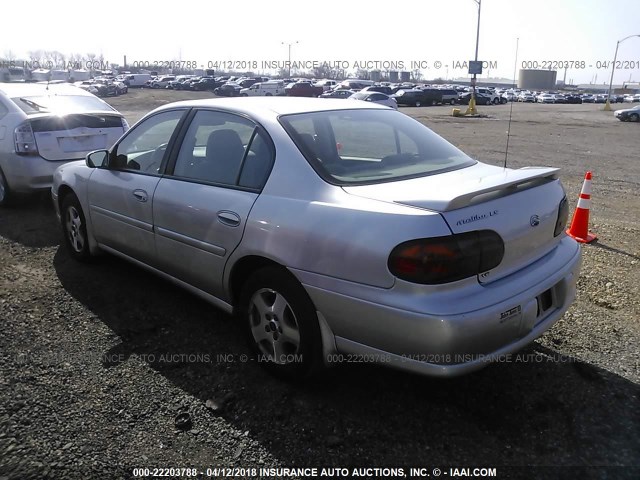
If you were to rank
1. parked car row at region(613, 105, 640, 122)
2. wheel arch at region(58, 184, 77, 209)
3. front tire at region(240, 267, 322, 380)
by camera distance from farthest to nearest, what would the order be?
parked car row at region(613, 105, 640, 122) < wheel arch at region(58, 184, 77, 209) < front tire at region(240, 267, 322, 380)

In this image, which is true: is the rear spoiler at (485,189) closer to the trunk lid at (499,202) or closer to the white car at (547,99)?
the trunk lid at (499,202)

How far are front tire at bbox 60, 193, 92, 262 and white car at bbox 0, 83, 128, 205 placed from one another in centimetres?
185

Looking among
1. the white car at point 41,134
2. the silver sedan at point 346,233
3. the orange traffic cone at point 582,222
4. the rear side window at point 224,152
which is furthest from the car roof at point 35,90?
the orange traffic cone at point 582,222

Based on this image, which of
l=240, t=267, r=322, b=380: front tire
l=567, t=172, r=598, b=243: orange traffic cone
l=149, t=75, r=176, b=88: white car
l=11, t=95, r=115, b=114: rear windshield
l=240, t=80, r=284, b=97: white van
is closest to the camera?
l=240, t=267, r=322, b=380: front tire

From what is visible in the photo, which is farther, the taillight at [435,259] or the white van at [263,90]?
the white van at [263,90]

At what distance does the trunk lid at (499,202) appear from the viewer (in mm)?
2514

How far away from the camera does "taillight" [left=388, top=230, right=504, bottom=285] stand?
2.40 meters

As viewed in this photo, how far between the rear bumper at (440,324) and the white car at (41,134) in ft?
Answer: 17.4

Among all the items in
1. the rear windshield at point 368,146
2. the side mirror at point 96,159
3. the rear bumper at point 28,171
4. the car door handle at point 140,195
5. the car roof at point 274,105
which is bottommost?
the rear bumper at point 28,171

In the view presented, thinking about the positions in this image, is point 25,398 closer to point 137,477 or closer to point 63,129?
point 137,477

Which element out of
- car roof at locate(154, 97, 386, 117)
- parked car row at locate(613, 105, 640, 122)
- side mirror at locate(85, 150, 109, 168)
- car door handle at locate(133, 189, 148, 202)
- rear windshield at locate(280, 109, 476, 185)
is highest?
car roof at locate(154, 97, 386, 117)

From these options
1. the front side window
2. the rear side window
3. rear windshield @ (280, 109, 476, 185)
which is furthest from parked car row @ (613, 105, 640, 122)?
the rear side window

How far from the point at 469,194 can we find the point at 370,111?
4.87 feet

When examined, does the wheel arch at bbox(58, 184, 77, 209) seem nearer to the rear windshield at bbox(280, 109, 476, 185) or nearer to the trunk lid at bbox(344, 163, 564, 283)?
the rear windshield at bbox(280, 109, 476, 185)
